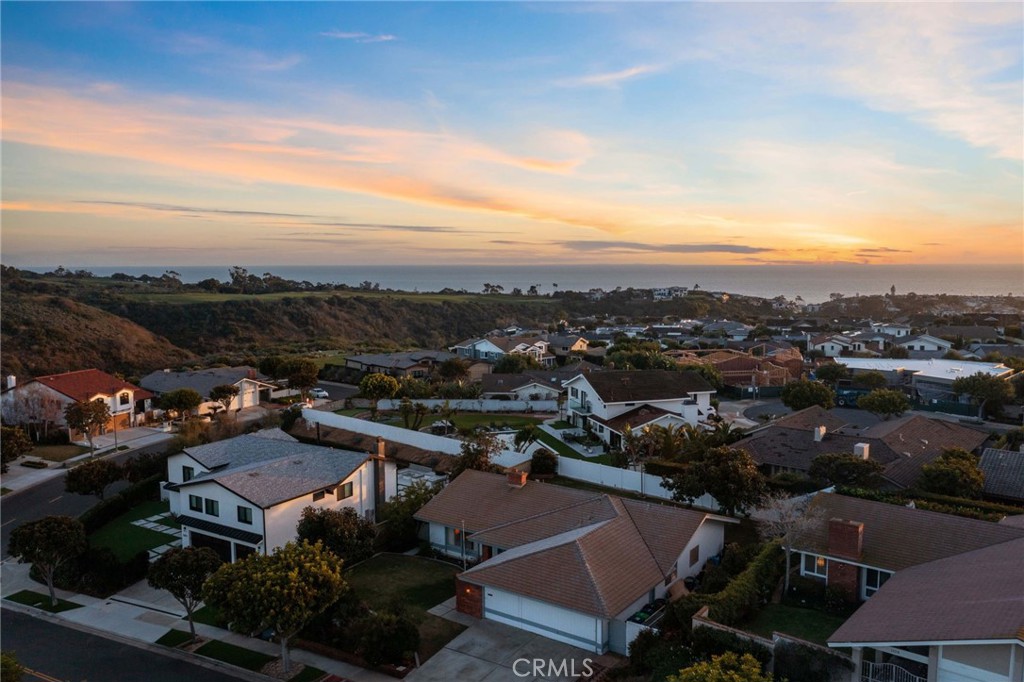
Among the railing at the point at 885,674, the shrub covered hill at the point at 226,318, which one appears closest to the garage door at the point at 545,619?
the railing at the point at 885,674

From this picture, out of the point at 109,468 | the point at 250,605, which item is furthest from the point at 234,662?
the point at 109,468

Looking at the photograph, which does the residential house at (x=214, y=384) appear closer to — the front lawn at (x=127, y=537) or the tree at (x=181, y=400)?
the tree at (x=181, y=400)

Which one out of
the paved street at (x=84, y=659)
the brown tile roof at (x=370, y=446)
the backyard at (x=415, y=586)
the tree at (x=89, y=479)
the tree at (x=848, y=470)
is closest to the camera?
Answer: the paved street at (x=84, y=659)

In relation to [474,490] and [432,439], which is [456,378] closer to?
[432,439]

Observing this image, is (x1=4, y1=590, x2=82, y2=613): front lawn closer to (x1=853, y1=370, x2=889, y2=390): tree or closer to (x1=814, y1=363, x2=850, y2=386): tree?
(x1=853, y1=370, x2=889, y2=390): tree

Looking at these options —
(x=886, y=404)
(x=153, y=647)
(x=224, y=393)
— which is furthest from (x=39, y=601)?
(x=886, y=404)
